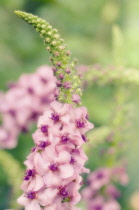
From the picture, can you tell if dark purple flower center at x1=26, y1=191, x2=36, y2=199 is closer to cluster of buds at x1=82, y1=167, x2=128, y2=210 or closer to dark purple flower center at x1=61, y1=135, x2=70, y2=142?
dark purple flower center at x1=61, y1=135, x2=70, y2=142

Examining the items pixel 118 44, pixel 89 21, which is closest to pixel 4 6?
pixel 89 21

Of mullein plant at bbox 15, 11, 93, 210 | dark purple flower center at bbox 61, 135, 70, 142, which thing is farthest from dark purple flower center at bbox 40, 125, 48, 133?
dark purple flower center at bbox 61, 135, 70, 142

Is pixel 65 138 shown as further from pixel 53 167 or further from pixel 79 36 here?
pixel 79 36

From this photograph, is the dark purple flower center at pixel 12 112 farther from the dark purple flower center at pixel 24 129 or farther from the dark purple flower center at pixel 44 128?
the dark purple flower center at pixel 44 128

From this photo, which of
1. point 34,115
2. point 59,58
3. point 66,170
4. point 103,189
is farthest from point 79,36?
point 66,170

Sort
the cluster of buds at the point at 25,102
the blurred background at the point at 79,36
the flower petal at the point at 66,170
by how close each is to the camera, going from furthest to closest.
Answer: the blurred background at the point at 79,36 → the cluster of buds at the point at 25,102 → the flower petal at the point at 66,170

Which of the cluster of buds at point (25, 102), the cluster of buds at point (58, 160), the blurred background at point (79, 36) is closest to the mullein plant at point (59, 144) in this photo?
the cluster of buds at point (58, 160)

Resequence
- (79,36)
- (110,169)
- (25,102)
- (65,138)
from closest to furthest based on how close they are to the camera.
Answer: (65,138)
(110,169)
(25,102)
(79,36)
